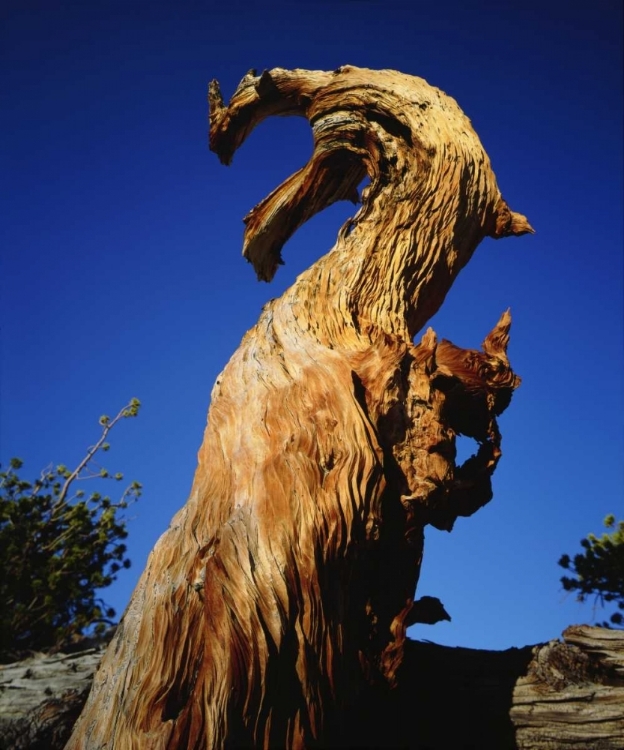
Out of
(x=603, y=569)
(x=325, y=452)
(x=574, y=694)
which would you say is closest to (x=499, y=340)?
(x=325, y=452)

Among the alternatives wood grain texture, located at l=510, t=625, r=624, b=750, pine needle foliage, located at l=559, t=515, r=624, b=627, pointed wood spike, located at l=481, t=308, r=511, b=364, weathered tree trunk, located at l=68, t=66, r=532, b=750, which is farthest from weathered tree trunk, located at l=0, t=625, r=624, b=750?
pine needle foliage, located at l=559, t=515, r=624, b=627

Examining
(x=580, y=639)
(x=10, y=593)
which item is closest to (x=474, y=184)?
(x=580, y=639)

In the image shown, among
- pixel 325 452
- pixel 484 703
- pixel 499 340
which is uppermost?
pixel 499 340

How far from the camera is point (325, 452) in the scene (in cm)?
229

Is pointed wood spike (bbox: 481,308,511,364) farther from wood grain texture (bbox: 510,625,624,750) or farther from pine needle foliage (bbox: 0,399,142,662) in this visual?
pine needle foliage (bbox: 0,399,142,662)

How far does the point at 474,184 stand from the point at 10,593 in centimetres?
865

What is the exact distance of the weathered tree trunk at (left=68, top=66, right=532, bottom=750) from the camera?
1.96m

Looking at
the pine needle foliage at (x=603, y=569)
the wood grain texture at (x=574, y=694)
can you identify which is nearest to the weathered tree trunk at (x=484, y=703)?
the wood grain texture at (x=574, y=694)

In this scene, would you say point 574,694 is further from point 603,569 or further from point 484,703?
point 603,569

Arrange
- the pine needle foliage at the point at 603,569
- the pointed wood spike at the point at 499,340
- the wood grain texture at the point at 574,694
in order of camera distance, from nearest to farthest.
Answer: the wood grain texture at the point at 574,694
the pointed wood spike at the point at 499,340
the pine needle foliage at the point at 603,569

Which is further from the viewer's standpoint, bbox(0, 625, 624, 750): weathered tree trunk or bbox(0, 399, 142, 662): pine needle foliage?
bbox(0, 399, 142, 662): pine needle foliage

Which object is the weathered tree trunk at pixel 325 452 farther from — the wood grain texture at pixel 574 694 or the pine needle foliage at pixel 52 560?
the pine needle foliage at pixel 52 560

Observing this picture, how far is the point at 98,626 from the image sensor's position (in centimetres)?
941

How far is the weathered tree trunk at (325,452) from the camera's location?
6.44ft
